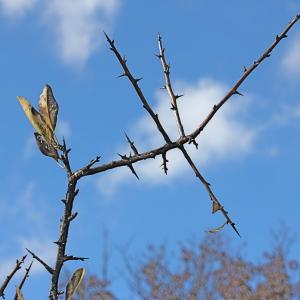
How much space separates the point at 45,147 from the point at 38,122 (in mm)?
39

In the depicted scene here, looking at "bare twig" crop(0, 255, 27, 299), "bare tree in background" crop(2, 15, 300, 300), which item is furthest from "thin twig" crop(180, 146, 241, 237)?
"bare twig" crop(0, 255, 27, 299)

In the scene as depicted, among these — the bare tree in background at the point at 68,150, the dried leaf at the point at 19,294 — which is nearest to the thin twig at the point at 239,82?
the bare tree in background at the point at 68,150

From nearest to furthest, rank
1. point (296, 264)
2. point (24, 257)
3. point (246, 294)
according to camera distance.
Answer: point (24, 257)
point (246, 294)
point (296, 264)

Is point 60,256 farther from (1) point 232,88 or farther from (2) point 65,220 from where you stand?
(1) point 232,88

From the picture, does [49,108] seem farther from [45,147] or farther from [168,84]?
[168,84]

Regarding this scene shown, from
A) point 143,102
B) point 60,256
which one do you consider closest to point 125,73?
point 143,102

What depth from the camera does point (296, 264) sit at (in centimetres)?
1697

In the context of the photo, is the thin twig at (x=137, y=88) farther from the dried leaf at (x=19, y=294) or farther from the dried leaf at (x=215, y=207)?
the dried leaf at (x=19, y=294)

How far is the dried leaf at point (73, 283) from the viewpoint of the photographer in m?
1.00

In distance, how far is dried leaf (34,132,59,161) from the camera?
106 centimetres

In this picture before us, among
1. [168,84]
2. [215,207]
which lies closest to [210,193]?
[215,207]

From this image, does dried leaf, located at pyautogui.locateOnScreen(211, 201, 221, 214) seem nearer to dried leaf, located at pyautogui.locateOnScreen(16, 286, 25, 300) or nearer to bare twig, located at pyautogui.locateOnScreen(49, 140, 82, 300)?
bare twig, located at pyautogui.locateOnScreen(49, 140, 82, 300)

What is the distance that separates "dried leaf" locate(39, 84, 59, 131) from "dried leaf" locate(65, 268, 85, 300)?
0.71 ft

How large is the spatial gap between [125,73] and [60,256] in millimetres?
286
